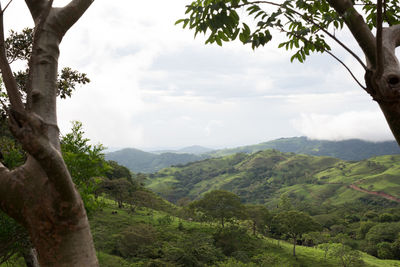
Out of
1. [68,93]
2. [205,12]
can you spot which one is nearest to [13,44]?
[68,93]

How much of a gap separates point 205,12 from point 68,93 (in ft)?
33.9

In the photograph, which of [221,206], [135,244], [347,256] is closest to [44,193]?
[135,244]

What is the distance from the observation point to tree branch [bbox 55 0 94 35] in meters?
3.04

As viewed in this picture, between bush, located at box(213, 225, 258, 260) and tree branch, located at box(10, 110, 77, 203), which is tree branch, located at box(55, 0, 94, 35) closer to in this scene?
tree branch, located at box(10, 110, 77, 203)

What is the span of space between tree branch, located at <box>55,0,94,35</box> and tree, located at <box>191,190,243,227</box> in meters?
60.3

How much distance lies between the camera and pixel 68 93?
11.4 m

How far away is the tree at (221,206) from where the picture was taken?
5981 cm

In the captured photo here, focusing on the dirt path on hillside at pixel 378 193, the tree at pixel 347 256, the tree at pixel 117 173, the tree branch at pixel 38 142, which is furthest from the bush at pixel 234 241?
the dirt path on hillside at pixel 378 193

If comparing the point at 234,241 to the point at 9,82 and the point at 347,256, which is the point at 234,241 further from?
the point at 9,82

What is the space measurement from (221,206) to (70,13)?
199 feet

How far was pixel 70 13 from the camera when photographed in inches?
123

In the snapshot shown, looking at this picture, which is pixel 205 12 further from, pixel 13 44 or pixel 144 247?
pixel 144 247

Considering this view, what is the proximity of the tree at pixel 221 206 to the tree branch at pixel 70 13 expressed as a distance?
60264 millimetres

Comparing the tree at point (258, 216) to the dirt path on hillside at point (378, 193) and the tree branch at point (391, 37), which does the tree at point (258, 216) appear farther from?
the dirt path on hillside at point (378, 193)
